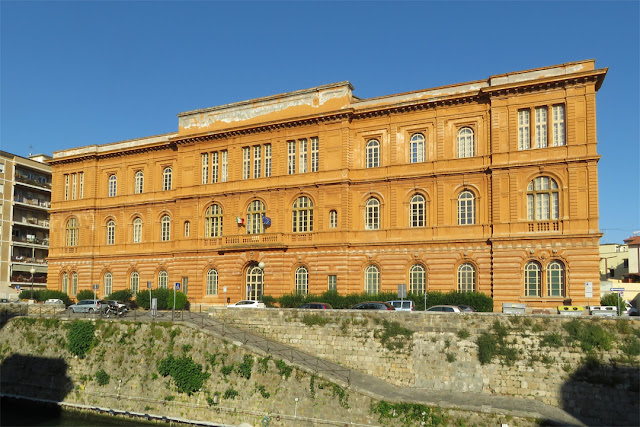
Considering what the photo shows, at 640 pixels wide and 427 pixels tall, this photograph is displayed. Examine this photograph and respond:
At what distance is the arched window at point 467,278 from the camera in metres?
40.1

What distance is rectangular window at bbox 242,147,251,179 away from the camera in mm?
48875

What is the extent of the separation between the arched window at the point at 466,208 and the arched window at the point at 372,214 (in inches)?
241

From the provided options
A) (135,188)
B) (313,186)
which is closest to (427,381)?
(313,186)

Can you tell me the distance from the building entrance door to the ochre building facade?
0.16m

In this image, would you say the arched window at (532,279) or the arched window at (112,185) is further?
the arched window at (112,185)

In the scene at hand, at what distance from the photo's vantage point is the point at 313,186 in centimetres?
4544

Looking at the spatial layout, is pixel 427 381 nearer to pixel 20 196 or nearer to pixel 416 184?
pixel 416 184

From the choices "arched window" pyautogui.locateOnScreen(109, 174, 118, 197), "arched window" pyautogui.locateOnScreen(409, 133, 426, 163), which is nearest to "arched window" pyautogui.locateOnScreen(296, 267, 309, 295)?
"arched window" pyautogui.locateOnScreen(409, 133, 426, 163)

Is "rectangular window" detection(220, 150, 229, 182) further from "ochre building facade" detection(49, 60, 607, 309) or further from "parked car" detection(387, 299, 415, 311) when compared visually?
"parked car" detection(387, 299, 415, 311)

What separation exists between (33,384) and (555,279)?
33137mm

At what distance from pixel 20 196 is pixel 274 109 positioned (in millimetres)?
40554

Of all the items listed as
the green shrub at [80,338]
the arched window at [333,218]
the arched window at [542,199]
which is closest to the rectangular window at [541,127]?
the arched window at [542,199]

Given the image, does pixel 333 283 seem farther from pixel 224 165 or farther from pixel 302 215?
pixel 224 165

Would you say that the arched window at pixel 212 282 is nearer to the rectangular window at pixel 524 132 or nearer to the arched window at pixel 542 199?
the arched window at pixel 542 199
